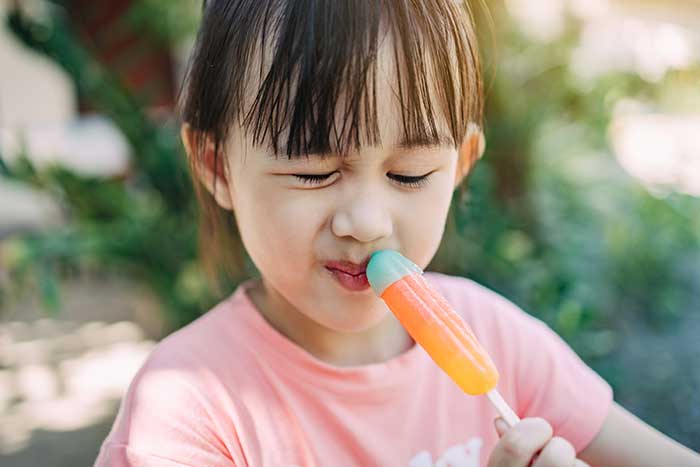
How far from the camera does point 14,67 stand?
799 cm

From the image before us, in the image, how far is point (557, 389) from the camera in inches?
59.6

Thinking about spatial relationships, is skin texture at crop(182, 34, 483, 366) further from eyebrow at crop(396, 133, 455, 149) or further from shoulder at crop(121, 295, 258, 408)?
shoulder at crop(121, 295, 258, 408)

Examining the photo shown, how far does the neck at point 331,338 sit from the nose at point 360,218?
13.1 inches

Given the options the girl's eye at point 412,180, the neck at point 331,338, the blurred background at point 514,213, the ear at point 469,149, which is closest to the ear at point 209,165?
the neck at point 331,338

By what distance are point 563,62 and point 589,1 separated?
18.0 inches

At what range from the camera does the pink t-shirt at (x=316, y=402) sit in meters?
1.27

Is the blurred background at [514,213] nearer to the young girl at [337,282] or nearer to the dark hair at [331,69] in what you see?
the young girl at [337,282]

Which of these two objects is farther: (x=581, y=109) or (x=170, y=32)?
(x=581, y=109)

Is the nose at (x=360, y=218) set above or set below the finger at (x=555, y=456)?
above

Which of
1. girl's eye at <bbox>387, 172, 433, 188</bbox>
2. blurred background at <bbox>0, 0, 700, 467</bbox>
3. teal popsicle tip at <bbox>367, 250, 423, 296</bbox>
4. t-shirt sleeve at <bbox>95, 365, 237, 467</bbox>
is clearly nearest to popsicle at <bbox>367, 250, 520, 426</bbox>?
teal popsicle tip at <bbox>367, 250, 423, 296</bbox>

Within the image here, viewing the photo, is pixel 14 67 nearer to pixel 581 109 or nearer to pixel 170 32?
pixel 170 32

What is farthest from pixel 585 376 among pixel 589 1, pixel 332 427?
pixel 589 1

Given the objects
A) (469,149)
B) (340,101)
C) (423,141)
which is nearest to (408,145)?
(423,141)

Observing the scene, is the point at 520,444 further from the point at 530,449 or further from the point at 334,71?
the point at 334,71
